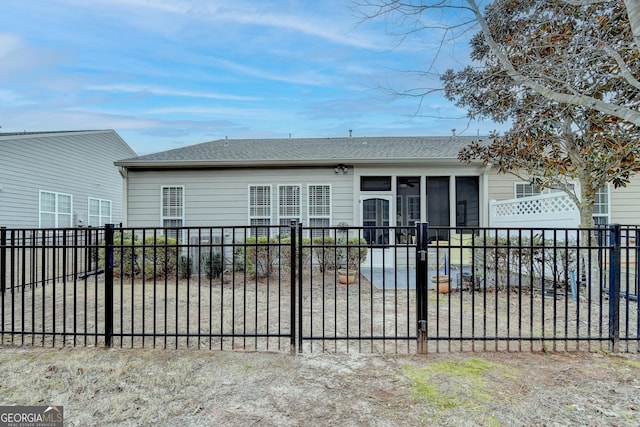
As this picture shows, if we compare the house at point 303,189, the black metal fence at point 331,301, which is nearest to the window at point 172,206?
the house at point 303,189

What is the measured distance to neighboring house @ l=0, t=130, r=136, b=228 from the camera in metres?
10.8

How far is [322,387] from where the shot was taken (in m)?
2.81

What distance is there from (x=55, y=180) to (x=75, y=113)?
20.5 feet

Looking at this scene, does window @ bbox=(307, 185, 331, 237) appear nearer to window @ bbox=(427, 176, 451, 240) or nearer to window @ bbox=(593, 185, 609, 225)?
window @ bbox=(427, 176, 451, 240)

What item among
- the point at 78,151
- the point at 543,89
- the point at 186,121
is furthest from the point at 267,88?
the point at 543,89

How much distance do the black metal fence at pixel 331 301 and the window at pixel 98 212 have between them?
25.2 ft

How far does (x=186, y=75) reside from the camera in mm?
11242

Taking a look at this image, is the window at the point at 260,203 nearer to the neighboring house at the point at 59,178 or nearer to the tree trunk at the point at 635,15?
the tree trunk at the point at 635,15

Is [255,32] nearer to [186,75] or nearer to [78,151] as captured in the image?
[186,75]

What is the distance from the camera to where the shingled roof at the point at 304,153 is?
29.5 feet

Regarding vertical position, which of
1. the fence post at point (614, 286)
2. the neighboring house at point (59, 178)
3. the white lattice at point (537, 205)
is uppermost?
the neighboring house at point (59, 178)

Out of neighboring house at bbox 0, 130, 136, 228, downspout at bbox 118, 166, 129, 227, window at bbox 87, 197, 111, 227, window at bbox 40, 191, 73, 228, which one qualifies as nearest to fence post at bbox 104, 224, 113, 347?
downspout at bbox 118, 166, 129, 227

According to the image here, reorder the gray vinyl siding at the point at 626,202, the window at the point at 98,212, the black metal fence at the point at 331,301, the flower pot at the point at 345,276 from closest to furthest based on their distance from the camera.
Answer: the black metal fence at the point at 331,301 < the flower pot at the point at 345,276 < the gray vinyl siding at the point at 626,202 < the window at the point at 98,212

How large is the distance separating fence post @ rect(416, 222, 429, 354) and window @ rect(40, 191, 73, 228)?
1380 centimetres
